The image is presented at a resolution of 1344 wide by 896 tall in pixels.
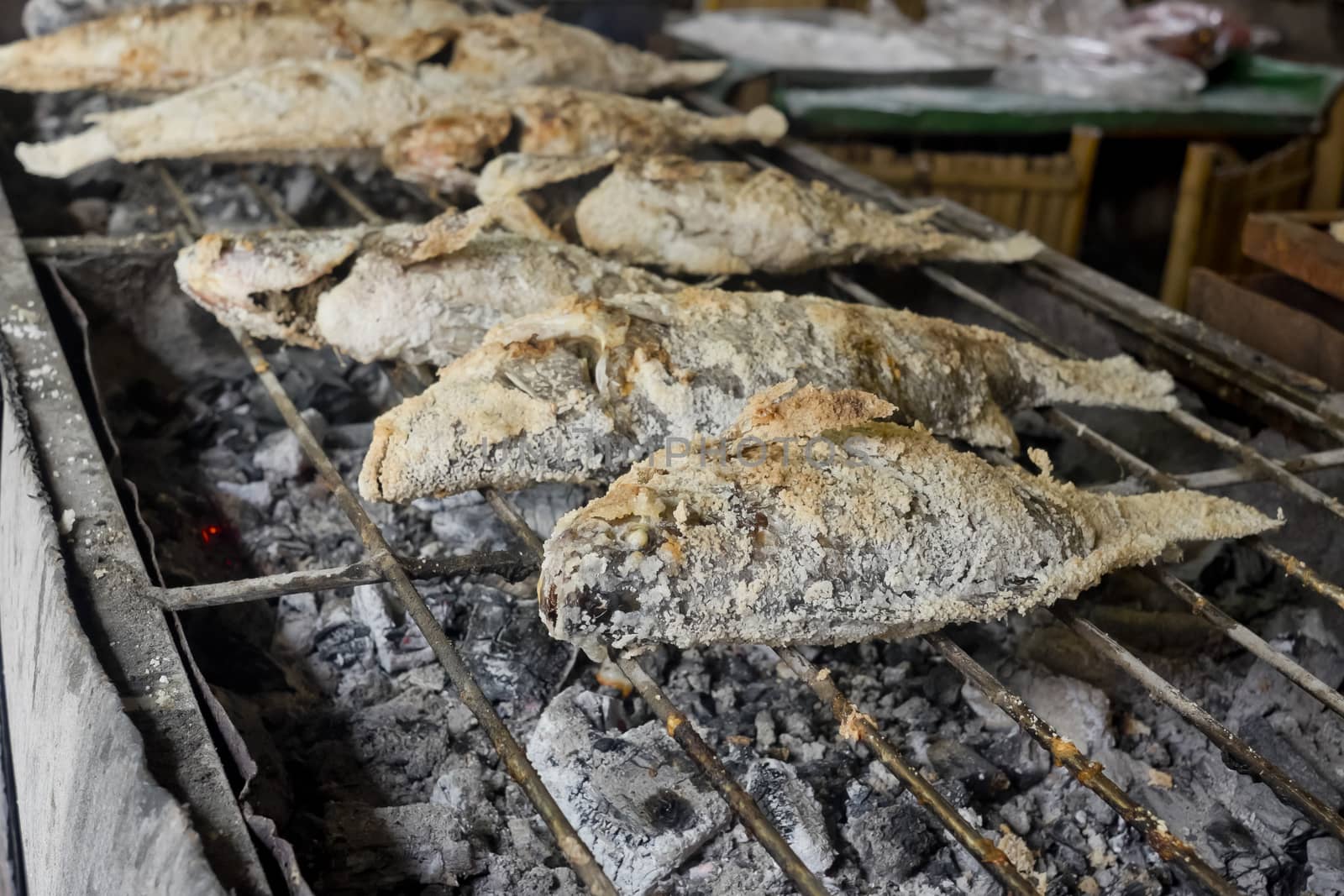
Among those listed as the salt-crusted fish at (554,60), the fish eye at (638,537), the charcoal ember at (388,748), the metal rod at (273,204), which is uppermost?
the salt-crusted fish at (554,60)

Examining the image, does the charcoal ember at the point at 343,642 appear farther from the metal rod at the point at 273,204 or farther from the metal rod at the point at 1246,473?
the metal rod at the point at 1246,473

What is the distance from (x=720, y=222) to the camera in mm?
3387

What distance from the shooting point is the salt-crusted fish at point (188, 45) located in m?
4.37

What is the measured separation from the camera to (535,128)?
3.89 m

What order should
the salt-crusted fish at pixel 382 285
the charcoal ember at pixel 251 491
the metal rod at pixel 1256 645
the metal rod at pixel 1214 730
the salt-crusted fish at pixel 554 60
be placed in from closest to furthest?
the metal rod at pixel 1214 730 → the metal rod at pixel 1256 645 → the salt-crusted fish at pixel 382 285 → the charcoal ember at pixel 251 491 → the salt-crusted fish at pixel 554 60

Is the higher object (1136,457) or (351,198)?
(351,198)

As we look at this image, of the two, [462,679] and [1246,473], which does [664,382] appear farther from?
[1246,473]

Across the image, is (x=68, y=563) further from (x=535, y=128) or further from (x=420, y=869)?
(x=535, y=128)

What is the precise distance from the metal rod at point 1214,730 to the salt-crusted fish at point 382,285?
1315 millimetres

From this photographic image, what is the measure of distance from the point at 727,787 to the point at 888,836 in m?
0.53

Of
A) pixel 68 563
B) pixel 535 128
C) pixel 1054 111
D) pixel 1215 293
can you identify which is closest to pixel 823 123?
pixel 1054 111

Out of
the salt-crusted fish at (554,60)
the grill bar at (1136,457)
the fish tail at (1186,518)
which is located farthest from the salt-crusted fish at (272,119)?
the fish tail at (1186,518)

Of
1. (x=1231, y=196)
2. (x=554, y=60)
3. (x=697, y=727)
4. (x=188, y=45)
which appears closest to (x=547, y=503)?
(x=697, y=727)

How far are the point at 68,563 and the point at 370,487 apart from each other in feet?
1.73
